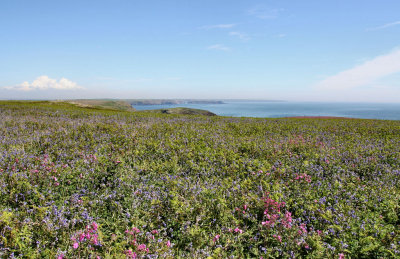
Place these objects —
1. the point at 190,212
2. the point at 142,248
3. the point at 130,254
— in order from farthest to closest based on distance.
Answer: the point at 190,212
the point at 142,248
the point at 130,254

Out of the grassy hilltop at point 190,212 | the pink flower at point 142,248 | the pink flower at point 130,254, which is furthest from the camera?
the grassy hilltop at point 190,212

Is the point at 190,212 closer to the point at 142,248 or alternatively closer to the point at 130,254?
the point at 142,248

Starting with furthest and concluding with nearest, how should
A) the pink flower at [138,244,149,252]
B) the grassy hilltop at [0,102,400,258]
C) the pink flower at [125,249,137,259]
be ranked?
the grassy hilltop at [0,102,400,258] < the pink flower at [138,244,149,252] < the pink flower at [125,249,137,259]

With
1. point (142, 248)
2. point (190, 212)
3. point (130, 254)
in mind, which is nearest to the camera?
point (130, 254)

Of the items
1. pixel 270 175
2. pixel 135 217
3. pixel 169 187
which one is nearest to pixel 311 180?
pixel 270 175

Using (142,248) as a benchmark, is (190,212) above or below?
above

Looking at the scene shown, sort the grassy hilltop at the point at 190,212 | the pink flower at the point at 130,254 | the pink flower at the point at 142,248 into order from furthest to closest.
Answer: the grassy hilltop at the point at 190,212 < the pink flower at the point at 142,248 < the pink flower at the point at 130,254

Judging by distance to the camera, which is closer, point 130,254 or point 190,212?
point 130,254

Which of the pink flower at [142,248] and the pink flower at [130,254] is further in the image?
the pink flower at [142,248]

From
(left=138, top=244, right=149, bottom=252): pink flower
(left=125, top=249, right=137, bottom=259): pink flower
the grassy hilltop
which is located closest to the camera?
(left=125, top=249, right=137, bottom=259): pink flower

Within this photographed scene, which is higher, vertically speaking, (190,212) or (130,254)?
(190,212)

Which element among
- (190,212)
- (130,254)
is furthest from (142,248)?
(190,212)

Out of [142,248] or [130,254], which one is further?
[142,248]

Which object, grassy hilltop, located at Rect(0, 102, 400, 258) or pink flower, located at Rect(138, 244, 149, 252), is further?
grassy hilltop, located at Rect(0, 102, 400, 258)
